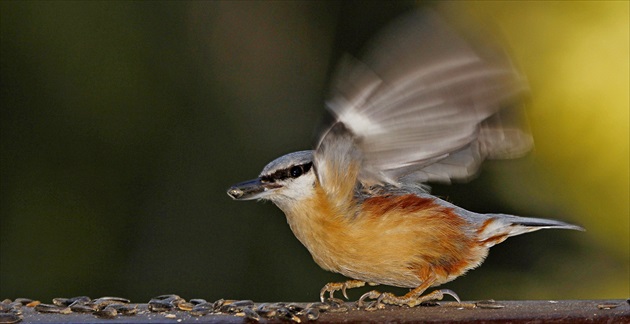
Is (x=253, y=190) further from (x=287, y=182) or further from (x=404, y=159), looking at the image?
(x=404, y=159)

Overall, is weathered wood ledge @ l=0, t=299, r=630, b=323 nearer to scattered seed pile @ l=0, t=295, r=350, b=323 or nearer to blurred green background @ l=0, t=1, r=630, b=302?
scattered seed pile @ l=0, t=295, r=350, b=323

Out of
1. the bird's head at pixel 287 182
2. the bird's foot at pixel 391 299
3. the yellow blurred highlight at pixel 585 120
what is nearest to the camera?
the bird's foot at pixel 391 299

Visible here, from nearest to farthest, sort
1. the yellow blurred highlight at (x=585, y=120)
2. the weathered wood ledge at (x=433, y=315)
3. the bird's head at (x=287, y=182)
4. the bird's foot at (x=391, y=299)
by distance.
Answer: the weathered wood ledge at (x=433, y=315)
the bird's foot at (x=391, y=299)
the bird's head at (x=287, y=182)
the yellow blurred highlight at (x=585, y=120)

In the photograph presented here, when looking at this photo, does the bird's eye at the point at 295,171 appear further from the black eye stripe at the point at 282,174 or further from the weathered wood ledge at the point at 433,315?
the weathered wood ledge at the point at 433,315

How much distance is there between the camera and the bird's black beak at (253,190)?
3518 millimetres

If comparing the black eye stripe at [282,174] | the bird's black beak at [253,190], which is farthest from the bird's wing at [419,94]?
the bird's black beak at [253,190]

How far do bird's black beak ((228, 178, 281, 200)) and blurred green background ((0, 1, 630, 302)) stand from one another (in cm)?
190

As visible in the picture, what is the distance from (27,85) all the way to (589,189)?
10.2 feet

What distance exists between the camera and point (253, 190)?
3.53m

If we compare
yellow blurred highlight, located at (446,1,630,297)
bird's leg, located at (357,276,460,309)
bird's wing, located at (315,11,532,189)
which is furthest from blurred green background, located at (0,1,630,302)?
bird's wing, located at (315,11,532,189)

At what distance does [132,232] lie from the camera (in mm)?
5691

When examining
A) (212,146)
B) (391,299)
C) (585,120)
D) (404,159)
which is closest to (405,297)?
(391,299)

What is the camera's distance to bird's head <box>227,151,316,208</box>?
3547mm

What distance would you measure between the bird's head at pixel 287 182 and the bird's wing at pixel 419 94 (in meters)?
0.11
